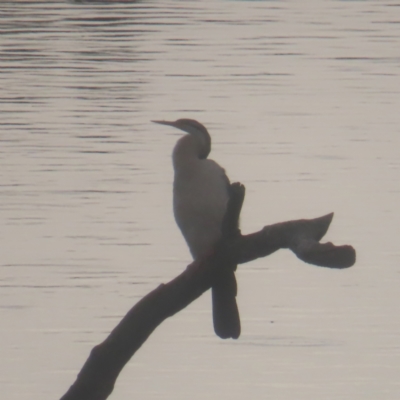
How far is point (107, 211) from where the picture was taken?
27.7 feet

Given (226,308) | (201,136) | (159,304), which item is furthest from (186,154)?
(159,304)

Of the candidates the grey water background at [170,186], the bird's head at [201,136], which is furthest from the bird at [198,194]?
the grey water background at [170,186]

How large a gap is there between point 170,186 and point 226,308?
540cm

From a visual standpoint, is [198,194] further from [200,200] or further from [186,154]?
[186,154]

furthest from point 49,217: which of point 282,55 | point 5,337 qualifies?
point 282,55

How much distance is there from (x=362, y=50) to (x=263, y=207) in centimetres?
863

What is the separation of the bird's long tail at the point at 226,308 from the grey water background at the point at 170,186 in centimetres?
195

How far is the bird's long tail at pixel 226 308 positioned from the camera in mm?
3490

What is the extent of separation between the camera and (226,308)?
3598 mm

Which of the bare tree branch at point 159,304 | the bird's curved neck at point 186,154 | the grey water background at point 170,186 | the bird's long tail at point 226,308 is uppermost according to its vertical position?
the bare tree branch at point 159,304

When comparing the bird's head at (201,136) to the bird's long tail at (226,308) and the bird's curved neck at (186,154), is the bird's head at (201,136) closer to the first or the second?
the bird's curved neck at (186,154)

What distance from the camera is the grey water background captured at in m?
5.93

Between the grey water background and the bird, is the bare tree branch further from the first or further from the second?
the grey water background

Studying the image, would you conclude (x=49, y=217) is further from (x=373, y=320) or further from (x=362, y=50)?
(x=362, y=50)
